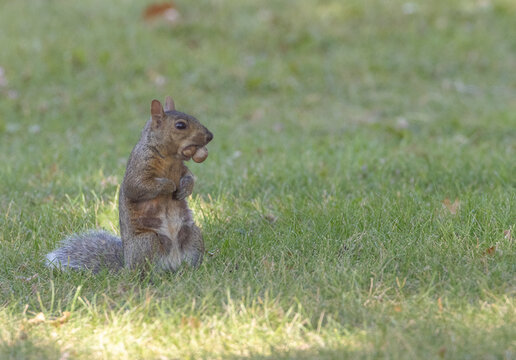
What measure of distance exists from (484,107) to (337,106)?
164 centimetres

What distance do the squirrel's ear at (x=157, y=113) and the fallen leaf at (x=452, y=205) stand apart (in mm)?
1749

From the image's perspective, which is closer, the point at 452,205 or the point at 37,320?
the point at 37,320

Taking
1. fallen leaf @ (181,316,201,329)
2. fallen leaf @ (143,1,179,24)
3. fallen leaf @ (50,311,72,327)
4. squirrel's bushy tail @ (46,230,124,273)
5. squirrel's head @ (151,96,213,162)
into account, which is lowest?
fallen leaf @ (181,316,201,329)

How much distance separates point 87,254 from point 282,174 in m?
2.01

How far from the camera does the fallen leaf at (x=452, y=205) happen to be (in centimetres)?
406

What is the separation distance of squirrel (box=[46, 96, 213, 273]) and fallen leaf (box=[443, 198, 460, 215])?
1.50 m

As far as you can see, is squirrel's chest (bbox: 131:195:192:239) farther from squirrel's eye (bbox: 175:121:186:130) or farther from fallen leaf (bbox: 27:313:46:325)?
fallen leaf (bbox: 27:313:46:325)

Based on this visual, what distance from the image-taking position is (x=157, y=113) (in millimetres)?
3477

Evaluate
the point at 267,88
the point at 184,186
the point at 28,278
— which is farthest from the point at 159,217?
the point at 267,88

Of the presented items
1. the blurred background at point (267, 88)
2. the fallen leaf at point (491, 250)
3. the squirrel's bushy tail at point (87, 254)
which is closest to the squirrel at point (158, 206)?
the squirrel's bushy tail at point (87, 254)

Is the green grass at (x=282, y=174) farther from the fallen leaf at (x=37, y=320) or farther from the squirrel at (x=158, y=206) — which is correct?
the squirrel at (x=158, y=206)

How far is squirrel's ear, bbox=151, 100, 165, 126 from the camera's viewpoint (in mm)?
3455

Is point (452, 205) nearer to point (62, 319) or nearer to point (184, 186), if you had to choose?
point (184, 186)

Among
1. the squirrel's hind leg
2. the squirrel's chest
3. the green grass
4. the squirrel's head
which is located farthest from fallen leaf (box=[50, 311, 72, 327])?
the squirrel's head
